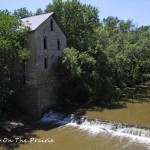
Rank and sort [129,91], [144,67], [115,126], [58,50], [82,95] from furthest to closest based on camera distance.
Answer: [144,67] → [129,91] → [82,95] → [58,50] → [115,126]

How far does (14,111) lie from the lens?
81.4ft

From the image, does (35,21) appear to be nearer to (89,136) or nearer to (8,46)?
(8,46)

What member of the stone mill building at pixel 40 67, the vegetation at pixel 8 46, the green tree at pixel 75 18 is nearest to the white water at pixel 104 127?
the stone mill building at pixel 40 67

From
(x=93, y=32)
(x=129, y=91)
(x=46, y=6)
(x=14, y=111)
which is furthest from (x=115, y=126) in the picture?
(x=46, y=6)

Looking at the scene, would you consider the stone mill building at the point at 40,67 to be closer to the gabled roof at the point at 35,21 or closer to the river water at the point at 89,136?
the gabled roof at the point at 35,21

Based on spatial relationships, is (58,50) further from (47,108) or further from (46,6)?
(46,6)

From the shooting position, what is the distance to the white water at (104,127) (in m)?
18.7

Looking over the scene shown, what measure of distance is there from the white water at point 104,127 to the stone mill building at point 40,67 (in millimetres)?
1744

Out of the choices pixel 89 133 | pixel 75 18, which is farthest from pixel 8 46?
pixel 75 18

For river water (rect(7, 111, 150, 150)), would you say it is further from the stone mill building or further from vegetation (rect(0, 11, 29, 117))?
vegetation (rect(0, 11, 29, 117))

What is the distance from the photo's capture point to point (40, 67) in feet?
82.3

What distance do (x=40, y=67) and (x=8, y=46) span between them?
3.96 meters

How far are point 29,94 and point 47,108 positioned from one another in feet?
6.92

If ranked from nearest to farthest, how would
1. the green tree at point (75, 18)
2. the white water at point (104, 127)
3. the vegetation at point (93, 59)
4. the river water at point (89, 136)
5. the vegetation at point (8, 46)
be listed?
the river water at point (89, 136)
the white water at point (104, 127)
the vegetation at point (8, 46)
the vegetation at point (93, 59)
the green tree at point (75, 18)
